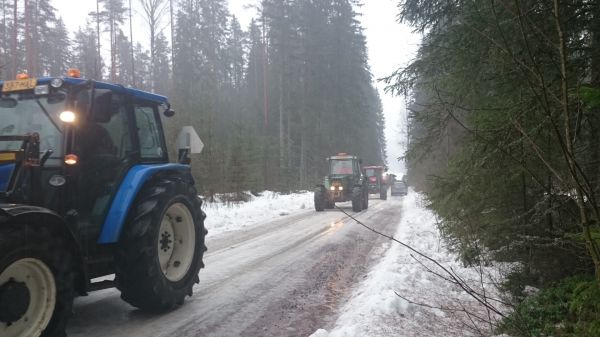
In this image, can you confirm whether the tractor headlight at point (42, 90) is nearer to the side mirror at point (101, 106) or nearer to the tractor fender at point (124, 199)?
the side mirror at point (101, 106)

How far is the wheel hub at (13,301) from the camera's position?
3152 mm

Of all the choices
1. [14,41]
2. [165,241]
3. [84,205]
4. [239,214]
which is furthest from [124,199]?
[14,41]

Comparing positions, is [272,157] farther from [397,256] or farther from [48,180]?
[48,180]

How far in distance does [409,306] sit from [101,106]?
3682mm

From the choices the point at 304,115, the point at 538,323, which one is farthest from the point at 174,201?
the point at 304,115

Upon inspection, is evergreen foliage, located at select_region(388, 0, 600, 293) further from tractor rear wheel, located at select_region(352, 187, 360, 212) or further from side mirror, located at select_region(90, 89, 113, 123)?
tractor rear wheel, located at select_region(352, 187, 360, 212)

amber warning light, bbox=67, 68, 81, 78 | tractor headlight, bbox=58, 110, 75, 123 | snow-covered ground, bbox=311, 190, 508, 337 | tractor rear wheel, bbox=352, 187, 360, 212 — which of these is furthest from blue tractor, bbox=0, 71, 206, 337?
tractor rear wheel, bbox=352, 187, 360, 212

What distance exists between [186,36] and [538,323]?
38.3 meters

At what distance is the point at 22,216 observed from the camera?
3275 mm

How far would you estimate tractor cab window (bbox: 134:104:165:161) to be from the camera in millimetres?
5324

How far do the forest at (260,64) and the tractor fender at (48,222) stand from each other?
1953cm

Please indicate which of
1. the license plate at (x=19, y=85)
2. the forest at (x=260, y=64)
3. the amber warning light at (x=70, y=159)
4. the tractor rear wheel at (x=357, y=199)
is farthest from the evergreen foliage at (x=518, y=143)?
the forest at (x=260, y=64)

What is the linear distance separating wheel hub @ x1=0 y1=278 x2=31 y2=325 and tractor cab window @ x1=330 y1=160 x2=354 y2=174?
1800cm

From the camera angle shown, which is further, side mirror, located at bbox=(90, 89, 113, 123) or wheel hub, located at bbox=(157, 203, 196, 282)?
wheel hub, located at bbox=(157, 203, 196, 282)
